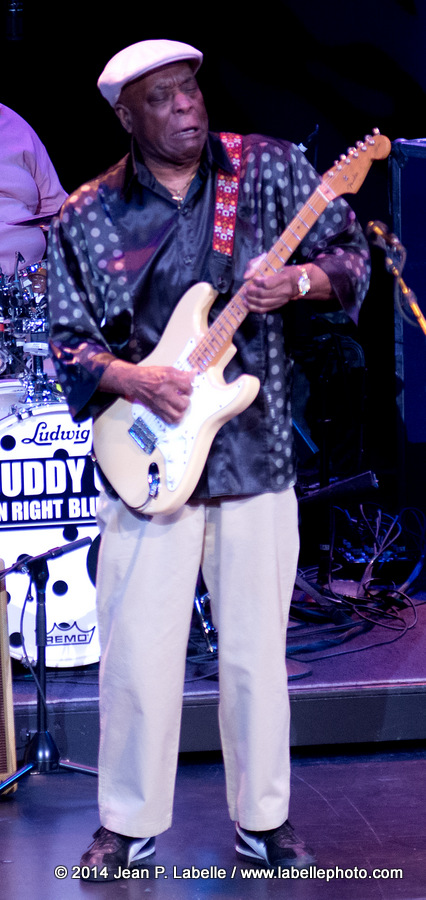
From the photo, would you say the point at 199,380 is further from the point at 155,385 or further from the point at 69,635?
the point at 69,635

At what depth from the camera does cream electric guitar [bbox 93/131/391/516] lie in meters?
2.44

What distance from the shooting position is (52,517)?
150 inches

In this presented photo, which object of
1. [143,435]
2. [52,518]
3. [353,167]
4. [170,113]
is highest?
[170,113]

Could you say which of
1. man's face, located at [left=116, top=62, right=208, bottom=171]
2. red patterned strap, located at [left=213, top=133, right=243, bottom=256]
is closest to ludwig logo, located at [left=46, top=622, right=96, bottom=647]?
red patterned strap, located at [left=213, top=133, right=243, bottom=256]

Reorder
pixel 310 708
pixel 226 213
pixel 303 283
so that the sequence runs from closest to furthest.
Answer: pixel 303 283, pixel 226 213, pixel 310 708

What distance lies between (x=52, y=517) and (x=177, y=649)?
4.41ft

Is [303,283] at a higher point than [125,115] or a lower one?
lower

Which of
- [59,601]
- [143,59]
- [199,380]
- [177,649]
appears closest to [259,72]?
[59,601]

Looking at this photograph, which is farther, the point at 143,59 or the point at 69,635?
the point at 69,635

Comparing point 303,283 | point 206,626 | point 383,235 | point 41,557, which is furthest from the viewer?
point 206,626

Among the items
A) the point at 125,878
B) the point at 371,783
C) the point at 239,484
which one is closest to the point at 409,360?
the point at 371,783

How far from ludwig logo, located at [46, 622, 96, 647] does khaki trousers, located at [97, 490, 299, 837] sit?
Result: 3.85 ft

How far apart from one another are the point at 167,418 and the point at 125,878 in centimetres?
113

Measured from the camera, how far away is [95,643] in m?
3.80
